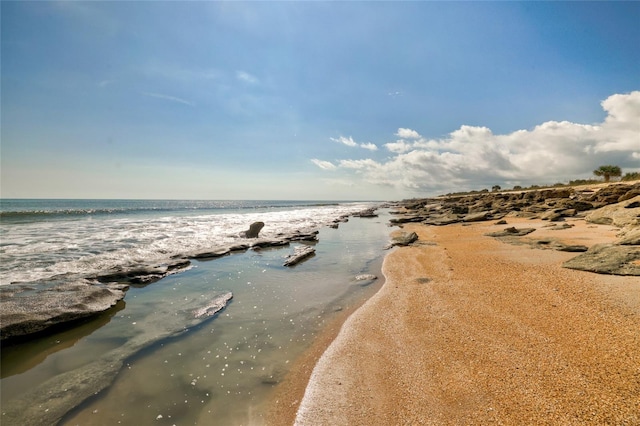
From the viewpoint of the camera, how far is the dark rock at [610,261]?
7944mm

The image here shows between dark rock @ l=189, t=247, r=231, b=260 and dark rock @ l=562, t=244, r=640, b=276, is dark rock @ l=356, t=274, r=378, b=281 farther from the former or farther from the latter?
dark rock @ l=189, t=247, r=231, b=260

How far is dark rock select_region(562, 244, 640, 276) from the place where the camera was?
26.1 ft

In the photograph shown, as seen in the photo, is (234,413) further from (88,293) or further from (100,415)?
(88,293)

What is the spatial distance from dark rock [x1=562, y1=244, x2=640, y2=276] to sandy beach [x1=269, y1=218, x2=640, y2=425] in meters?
0.49

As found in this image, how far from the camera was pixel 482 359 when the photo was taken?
15.4ft

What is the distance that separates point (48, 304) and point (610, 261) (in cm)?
1638

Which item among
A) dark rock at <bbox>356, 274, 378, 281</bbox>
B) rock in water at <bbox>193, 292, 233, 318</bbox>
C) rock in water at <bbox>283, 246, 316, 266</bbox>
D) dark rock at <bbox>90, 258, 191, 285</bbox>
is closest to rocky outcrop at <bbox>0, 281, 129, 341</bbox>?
dark rock at <bbox>90, 258, 191, 285</bbox>

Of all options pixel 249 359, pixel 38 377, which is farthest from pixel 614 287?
pixel 38 377

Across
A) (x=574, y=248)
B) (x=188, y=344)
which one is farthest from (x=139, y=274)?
(x=574, y=248)

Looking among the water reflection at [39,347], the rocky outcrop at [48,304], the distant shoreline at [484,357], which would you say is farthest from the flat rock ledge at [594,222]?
the rocky outcrop at [48,304]

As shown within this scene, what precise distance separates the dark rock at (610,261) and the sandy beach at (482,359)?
1.62 feet

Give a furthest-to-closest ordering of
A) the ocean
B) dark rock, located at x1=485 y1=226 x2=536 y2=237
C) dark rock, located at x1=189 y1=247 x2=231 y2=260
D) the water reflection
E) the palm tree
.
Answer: the palm tree
dark rock, located at x1=485 y1=226 x2=536 y2=237
dark rock, located at x1=189 y1=247 x2=231 y2=260
the water reflection
the ocean

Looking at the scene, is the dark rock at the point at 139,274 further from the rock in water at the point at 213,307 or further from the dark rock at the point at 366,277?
the dark rock at the point at 366,277

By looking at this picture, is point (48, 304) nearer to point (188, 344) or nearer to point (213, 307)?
point (213, 307)
